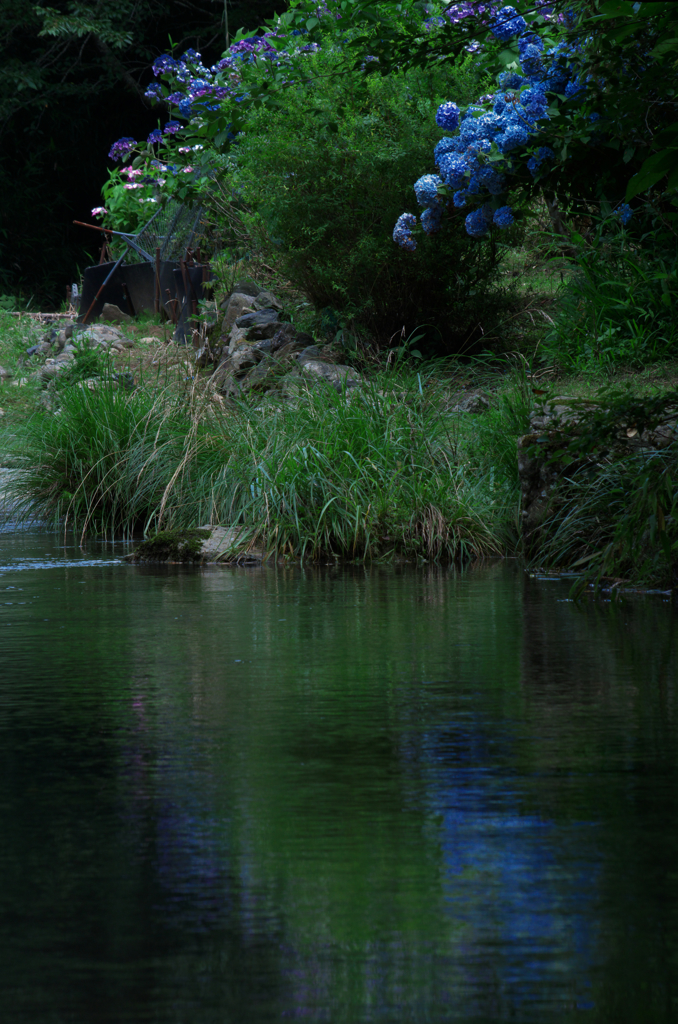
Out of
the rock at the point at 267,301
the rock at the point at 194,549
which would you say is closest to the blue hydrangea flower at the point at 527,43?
the rock at the point at 267,301

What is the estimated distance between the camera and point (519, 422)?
7.32 meters

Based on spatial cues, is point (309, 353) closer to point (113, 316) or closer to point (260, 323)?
point (260, 323)

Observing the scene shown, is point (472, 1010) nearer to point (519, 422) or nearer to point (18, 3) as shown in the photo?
point (519, 422)

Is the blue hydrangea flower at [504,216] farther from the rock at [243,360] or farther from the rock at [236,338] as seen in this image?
the rock at [236,338]

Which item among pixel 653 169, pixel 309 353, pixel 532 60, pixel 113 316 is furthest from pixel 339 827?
pixel 113 316

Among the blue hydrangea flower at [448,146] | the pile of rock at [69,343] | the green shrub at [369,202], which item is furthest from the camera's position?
the pile of rock at [69,343]

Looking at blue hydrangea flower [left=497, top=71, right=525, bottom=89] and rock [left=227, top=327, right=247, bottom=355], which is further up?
blue hydrangea flower [left=497, top=71, right=525, bottom=89]

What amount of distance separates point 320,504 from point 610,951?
555 centimetres

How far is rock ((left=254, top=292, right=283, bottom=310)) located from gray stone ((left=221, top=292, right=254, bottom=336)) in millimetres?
67

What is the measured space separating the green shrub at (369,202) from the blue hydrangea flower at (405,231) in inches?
10.0

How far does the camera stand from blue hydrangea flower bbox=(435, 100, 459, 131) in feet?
30.0

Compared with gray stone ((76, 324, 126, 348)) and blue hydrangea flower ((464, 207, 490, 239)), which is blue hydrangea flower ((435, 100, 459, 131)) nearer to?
blue hydrangea flower ((464, 207, 490, 239))

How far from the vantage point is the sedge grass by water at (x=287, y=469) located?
6977 mm

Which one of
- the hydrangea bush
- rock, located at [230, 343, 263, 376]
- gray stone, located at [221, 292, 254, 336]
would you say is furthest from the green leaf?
gray stone, located at [221, 292, 254, 336]
